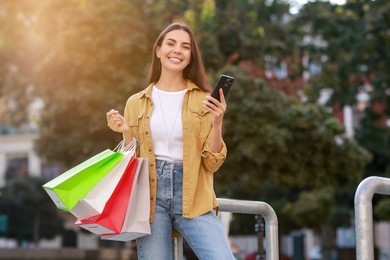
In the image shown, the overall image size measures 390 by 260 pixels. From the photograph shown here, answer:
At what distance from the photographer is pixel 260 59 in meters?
21.2

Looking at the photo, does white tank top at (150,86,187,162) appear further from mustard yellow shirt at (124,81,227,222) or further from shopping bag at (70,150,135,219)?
shopping bag at (70,150,135,219)

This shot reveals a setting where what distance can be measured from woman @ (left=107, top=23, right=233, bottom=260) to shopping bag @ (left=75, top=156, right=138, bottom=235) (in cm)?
12

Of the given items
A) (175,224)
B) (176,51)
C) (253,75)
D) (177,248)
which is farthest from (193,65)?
(253,75)

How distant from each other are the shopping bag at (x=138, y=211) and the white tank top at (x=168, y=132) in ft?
0.44

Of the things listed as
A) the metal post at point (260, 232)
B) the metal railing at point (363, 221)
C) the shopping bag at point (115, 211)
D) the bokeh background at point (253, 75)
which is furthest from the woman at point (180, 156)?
the bokeh background at point (253, 75)

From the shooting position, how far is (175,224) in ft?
12.9

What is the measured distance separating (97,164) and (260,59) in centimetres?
1762

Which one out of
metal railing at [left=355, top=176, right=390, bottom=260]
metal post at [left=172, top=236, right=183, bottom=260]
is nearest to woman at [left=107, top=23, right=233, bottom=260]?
metal post at [left=172, top=236, right=183, bottom=260]

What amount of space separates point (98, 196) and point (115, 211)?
0.32 ft

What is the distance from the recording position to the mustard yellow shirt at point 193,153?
3.86 m

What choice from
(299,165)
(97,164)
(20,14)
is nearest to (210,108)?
(97,164)

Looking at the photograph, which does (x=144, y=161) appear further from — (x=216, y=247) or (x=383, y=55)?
(x=383, y=55)

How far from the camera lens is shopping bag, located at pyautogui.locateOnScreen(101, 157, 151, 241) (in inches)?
149

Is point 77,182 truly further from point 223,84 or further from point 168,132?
point 223,84
